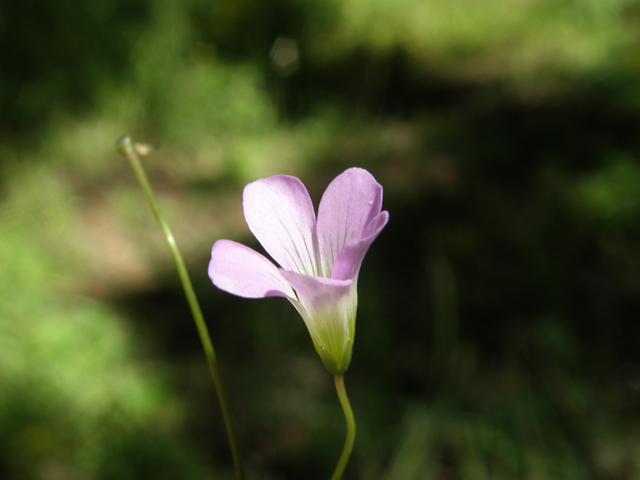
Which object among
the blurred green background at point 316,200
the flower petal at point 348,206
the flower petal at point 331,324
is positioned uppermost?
the flower petal at point 348,206

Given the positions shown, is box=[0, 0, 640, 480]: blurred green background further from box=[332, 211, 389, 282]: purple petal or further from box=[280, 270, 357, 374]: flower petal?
box=[332, 211, 389, 282]: purple petal

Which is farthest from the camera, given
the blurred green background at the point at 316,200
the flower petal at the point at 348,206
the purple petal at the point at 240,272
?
the blurred green background at the point at 316,200

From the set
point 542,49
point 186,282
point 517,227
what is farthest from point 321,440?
point 542,49

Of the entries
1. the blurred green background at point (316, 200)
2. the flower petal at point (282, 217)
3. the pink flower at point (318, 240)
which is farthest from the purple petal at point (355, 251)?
the blurred green background at point (316, 200)

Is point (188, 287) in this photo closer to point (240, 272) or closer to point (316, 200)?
point (240, 272)

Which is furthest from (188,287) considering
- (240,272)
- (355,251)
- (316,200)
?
(316,200)

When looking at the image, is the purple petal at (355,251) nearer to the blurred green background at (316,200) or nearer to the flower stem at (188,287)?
the flower stem at (188,287)

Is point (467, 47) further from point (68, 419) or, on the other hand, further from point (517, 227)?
point (68, 419)
